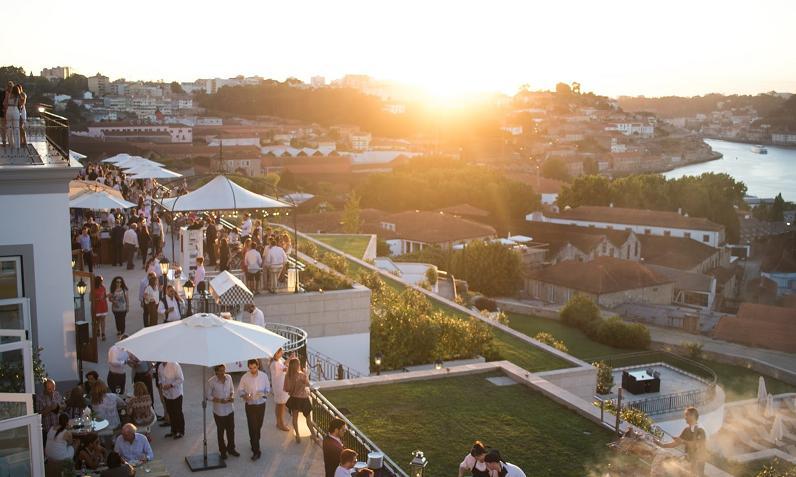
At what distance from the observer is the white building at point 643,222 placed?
3071 inches

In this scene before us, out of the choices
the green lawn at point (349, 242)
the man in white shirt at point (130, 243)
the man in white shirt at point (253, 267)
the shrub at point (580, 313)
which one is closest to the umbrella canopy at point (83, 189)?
the man in white shirt at point (130, 243)

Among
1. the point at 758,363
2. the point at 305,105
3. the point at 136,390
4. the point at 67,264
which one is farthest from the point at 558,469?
the point at 305,105

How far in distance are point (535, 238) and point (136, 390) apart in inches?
2462

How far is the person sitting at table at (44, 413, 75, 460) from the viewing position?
24.1 feet

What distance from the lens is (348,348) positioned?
51.9 ft

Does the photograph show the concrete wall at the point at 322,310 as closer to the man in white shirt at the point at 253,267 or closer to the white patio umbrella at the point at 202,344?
the man in white shirt at the point at 253,267

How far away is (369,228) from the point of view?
214ft

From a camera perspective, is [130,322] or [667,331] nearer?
[130,322]

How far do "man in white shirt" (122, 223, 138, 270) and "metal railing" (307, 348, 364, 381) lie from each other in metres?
4.76

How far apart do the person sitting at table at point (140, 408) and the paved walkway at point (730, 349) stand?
36.1m

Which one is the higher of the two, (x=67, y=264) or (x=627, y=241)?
(x=67, y=264)

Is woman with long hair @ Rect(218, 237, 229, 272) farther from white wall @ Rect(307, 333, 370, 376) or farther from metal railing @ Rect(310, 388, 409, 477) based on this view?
metal railing @ Rect(310, 388, 409, 477)

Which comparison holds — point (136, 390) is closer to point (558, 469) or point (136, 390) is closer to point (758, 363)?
point (558, 469)

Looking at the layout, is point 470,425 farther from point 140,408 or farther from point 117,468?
point 117,468
